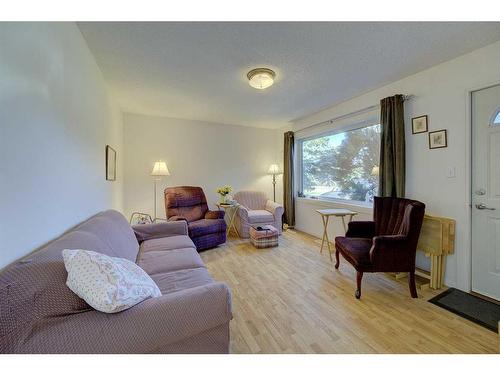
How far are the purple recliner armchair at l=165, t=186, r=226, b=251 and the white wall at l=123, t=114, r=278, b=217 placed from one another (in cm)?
51

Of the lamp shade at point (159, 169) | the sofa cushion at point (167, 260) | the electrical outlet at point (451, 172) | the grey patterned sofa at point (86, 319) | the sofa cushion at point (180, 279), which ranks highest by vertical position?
the lamp shade at point (159, 169)

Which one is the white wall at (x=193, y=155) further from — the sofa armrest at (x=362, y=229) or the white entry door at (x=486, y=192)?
the white entry door at (x=486, y=192)

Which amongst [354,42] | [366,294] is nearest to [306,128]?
[354,42]

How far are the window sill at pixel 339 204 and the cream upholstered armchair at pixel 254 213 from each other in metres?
0.59

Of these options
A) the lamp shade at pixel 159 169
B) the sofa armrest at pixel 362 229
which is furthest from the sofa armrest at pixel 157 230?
the sofa armrest at pixel 362 229

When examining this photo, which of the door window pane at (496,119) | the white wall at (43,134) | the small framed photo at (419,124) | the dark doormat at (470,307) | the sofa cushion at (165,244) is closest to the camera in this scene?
the white wall at (43,134)

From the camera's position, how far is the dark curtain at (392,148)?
2.54 m

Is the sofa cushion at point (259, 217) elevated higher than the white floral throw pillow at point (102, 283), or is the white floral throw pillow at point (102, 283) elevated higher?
the white floral throw pillow at point (102, 283)

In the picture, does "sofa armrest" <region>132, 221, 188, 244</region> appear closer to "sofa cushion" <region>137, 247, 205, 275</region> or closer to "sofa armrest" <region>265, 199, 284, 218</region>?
"sofa cushion" <region>137, 247, 205, 275</region>

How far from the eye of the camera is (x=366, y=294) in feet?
6.81

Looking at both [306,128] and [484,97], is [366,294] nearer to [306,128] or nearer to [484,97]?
[484,97]

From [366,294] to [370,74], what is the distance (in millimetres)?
2423

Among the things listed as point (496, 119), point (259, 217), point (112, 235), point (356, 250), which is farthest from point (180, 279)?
point (496, 119)
